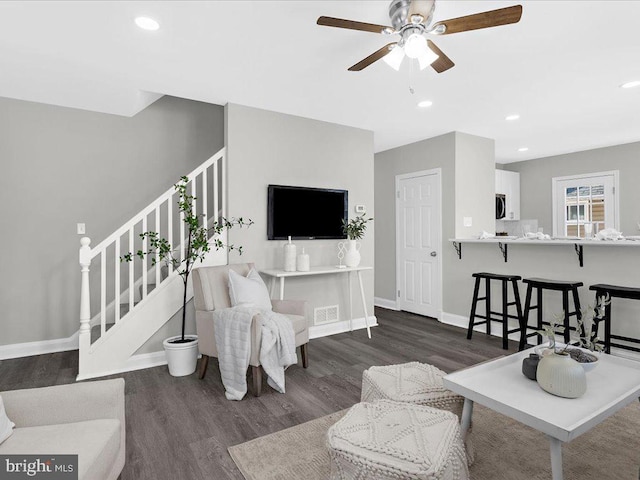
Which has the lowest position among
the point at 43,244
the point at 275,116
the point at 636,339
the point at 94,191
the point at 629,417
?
the point at 629,417

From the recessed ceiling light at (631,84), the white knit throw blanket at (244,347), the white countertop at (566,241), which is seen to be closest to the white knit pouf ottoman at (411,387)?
the white knit throw blanket at (244,347)

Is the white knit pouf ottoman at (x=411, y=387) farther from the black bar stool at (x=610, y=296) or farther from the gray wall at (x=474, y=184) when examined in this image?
the gray wall at (x=474, y=184)

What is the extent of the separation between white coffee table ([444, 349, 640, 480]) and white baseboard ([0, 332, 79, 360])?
3.80 metres

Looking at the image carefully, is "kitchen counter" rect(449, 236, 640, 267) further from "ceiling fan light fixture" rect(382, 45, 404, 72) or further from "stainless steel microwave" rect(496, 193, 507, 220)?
"ceiling fan light fixture" rect(382, 45, 404, 72)

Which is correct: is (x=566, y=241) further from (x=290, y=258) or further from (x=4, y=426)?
(x=4, y=426)

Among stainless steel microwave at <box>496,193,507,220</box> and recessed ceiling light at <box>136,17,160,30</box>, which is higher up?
recessed ceiling light at <box>136,17,160,30</box>

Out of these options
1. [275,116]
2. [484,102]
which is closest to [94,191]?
[275,116]

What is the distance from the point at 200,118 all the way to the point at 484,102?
326cm

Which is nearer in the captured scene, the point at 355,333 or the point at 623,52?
the point at 623,52

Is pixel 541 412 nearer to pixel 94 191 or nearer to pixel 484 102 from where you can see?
pixel 484 102

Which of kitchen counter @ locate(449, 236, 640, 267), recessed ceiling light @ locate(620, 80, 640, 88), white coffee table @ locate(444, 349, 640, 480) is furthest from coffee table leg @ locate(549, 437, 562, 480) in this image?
recessed ceiling light @ locate(620, 80, 640, 88)

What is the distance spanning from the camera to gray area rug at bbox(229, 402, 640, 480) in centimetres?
183

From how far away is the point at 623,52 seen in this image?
2.73m

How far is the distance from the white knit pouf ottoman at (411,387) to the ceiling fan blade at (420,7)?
6.47 feet
